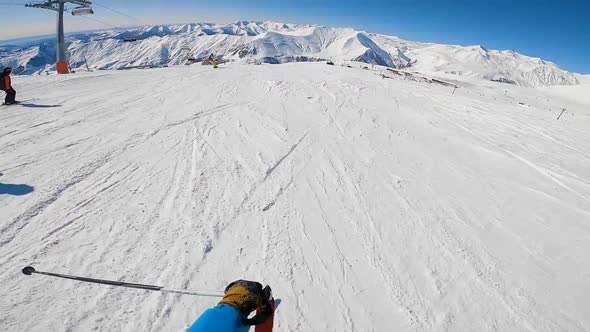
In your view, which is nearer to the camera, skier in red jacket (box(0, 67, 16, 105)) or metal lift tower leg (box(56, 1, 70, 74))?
skier in red jacket (box(0, 67, 16, 105))

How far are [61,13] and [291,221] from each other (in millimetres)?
35400

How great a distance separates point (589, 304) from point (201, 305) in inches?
220

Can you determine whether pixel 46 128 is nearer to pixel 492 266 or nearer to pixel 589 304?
pixel 492 266

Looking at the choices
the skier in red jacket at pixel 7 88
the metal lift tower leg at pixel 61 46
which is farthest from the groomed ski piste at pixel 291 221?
the metal lift tower leg at pixel 61 46

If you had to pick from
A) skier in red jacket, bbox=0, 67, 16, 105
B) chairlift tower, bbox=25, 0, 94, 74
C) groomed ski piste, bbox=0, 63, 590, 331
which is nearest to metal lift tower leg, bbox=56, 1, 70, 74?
chairlift tower, bbox=25, 0, 94, 74

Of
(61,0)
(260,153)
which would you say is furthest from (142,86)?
(61,0)

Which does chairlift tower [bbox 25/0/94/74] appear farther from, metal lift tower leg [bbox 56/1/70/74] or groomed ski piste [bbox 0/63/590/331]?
groomed ski piste [bbox 0/63/590/331]

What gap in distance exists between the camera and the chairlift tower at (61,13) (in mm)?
24791

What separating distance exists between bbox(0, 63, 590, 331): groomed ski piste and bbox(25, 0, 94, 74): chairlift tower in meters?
18.0

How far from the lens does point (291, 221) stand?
550cm

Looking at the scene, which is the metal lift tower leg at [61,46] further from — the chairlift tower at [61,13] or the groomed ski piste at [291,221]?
the groomed ski piste at [291,221]

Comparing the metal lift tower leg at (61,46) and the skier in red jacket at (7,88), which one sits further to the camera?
the metal lift tower leg at (61,46)

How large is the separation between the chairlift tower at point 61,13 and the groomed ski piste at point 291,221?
59.1 ft

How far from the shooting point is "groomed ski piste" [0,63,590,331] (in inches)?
152
